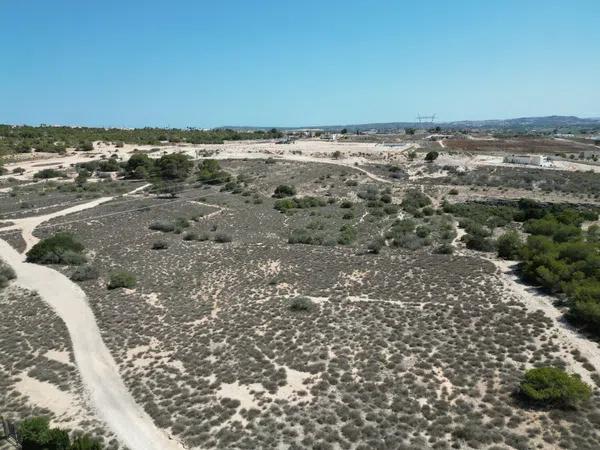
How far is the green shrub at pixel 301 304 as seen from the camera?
81.6ft

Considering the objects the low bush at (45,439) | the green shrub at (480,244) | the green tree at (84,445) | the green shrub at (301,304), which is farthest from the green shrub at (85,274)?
the green shrub at (480,244)

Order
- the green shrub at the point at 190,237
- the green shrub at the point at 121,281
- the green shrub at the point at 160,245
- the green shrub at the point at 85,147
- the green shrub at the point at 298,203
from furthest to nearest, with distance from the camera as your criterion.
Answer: the green shrub at the point at 85,147
the green shrub at the point at 298,203
the green shrub at the point at 190,237
the green shrub at the point at 160,245
the green shrub at the point at 121,281

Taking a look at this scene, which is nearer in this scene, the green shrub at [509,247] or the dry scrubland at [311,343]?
the dry scrubland at [311,343]

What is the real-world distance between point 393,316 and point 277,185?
47.4 m

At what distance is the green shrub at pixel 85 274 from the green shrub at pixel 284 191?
3434 cm

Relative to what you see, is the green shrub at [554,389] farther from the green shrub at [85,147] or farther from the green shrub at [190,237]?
the green shrub at [85,147]

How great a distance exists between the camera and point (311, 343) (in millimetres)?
21422

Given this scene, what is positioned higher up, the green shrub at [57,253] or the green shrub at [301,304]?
the green shrub at [57,253]

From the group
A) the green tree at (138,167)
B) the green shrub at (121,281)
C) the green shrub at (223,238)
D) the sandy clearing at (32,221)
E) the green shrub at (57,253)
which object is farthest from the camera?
the green tree at (138,167)

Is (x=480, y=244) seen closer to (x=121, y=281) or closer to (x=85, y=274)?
(x=121, y=281)

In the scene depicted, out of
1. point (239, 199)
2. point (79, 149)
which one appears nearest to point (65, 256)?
point (239, 199)

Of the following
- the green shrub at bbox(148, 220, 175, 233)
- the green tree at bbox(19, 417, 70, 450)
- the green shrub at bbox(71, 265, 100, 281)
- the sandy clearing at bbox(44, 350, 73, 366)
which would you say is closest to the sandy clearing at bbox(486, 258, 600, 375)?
the green tree at bbox(19, 417, 70, 450)

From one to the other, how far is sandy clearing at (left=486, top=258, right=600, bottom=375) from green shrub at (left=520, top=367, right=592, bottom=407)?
2.91 metres

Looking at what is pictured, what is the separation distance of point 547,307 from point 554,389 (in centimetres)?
920
